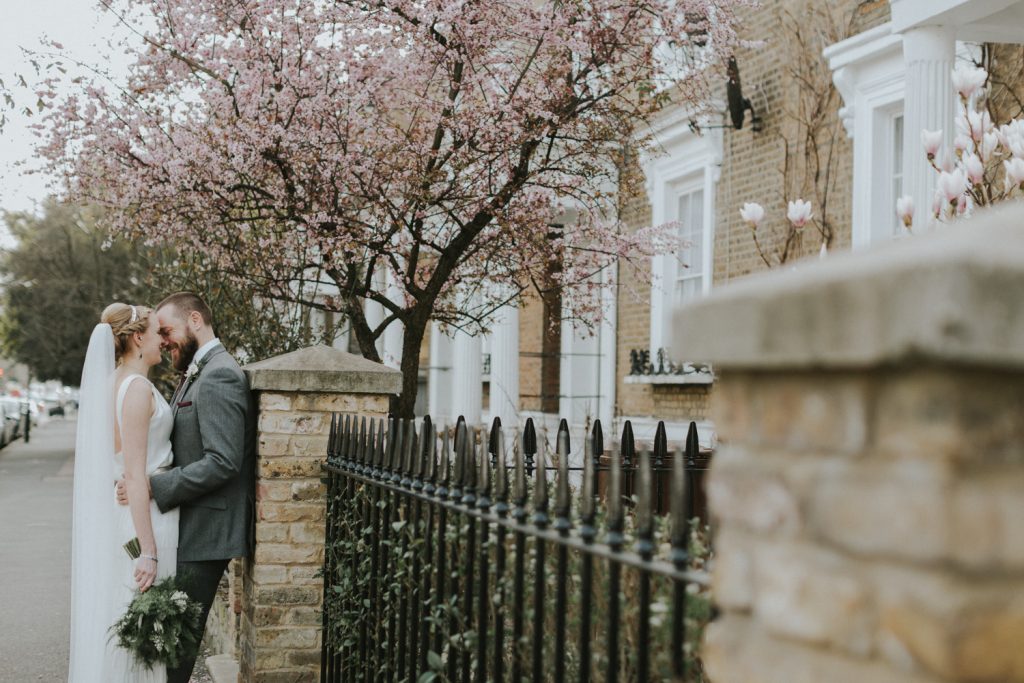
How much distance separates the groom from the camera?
197 inches

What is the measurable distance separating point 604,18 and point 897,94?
315 cm

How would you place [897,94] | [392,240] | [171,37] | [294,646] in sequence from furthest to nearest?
[897,94] → [171,37] → [392,240] → [294,646]

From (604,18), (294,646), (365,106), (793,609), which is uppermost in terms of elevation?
(604,18)

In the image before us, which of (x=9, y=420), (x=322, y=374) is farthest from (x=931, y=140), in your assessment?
(x=9, y=420)

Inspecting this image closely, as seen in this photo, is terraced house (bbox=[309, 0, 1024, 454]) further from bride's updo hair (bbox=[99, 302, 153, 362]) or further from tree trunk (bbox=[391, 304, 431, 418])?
bride's updo hair (bbox=[99, 302, 153, 362])

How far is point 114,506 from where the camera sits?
16.7 ft

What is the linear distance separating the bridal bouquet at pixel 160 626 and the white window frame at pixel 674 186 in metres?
7.75

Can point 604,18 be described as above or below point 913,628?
above

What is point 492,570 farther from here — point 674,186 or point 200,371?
point 674,186

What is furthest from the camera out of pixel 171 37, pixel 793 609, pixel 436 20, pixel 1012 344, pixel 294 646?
pixel 171 37

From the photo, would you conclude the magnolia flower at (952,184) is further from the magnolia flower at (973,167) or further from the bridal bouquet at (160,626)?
the bridal bouquet at (160,626)

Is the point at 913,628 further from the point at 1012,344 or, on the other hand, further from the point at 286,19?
the point at 286,19

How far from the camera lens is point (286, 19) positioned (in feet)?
24.7

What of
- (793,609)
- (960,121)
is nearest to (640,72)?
(960,121)
